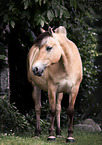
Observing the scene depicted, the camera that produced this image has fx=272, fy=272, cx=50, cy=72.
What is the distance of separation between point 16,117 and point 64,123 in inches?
119

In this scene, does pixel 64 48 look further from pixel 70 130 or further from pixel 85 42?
pixel 85 42

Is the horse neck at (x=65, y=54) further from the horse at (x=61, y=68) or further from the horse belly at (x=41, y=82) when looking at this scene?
the horse belly at (x=41, y=82)

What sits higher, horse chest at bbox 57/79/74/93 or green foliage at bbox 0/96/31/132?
horse chest at bbox 57/79/74/93

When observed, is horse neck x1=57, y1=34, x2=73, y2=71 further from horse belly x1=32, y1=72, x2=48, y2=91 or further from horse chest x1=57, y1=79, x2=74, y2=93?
horse belly x1=32, y1=72, x2=48, y2=91

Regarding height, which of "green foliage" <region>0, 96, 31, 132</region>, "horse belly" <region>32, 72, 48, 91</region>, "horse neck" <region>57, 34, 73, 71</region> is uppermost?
"horse neck" <region>57, 34, 73, 71</region>

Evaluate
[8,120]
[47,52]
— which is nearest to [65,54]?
[47,52]

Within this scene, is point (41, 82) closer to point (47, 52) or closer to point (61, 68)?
point (61, 68)

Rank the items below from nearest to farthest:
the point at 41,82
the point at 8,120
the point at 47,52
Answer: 1. the point at 47,52
2. the point at 41,82
3. the point at 8,120

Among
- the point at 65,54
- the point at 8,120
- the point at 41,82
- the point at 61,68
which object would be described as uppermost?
the point at 65,54

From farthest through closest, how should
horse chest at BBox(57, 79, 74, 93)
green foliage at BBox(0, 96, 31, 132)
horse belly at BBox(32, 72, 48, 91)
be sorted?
green foliage at BBox(0, 96, 31, 132), horse belly at BBox(32, 72, 48, 91), horse chest at BBox(57, 79, 74, 93)

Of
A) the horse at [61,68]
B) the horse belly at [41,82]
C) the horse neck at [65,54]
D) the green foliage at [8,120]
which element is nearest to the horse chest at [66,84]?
the horse at [61,68]

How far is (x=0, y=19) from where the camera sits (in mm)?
7312

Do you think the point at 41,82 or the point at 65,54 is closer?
the point at 65,54

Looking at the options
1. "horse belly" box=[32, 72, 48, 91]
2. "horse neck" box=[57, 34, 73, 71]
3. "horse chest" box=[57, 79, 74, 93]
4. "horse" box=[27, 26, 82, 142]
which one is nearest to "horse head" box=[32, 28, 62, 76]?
"horse" box=[27, 26, 82, 142]
